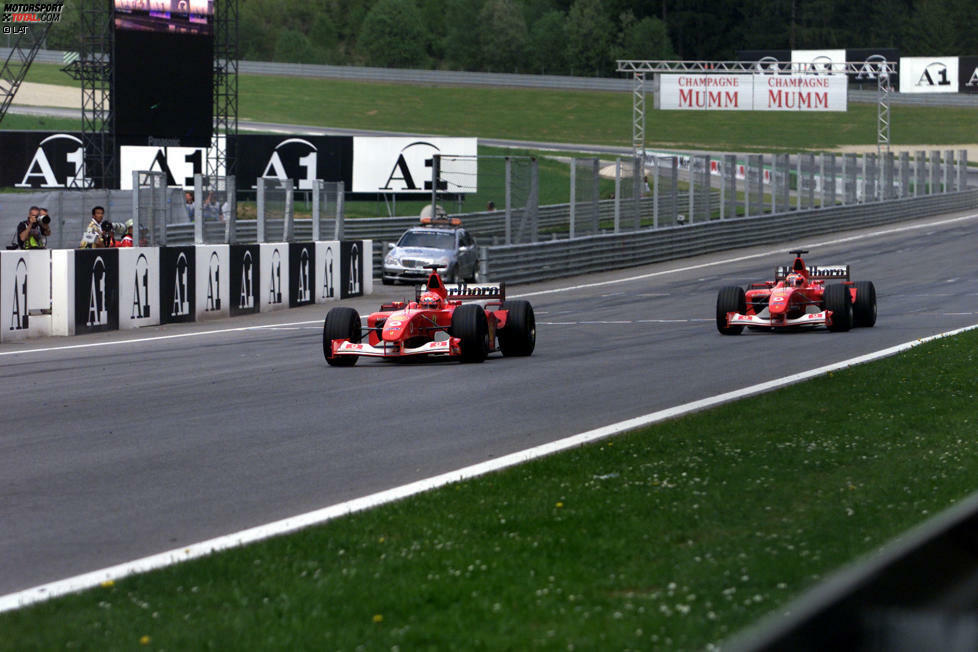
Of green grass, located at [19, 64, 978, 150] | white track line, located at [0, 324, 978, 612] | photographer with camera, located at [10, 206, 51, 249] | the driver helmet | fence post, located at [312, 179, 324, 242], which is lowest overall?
white track line, located at [0, 324, 978, 612]

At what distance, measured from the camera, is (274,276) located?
23.5 meters

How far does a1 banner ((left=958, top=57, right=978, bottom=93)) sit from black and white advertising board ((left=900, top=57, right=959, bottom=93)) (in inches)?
10.0

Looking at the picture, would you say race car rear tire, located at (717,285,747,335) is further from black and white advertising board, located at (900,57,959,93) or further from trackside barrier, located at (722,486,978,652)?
black and white advertising board, located at (900,57,959,93)

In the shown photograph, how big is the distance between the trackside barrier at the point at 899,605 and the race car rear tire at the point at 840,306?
15.3m

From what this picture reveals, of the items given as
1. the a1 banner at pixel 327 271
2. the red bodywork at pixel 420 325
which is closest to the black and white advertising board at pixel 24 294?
the red bodywork at pixel 420 325

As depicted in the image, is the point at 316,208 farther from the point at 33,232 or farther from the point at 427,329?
the point at 427,329

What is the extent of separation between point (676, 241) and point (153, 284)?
20.1m

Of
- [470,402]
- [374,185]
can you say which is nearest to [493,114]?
[374,185]

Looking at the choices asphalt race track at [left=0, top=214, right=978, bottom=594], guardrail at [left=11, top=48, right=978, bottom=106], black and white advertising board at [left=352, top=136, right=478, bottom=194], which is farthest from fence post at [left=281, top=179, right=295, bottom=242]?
guardrail at [left=11, top=48, right=978, bottom=106]

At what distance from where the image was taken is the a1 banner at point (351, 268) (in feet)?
87.4

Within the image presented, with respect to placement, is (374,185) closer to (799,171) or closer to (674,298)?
(799,171)

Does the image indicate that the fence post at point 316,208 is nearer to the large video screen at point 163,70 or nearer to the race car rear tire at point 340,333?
the large video screen at point 163,70

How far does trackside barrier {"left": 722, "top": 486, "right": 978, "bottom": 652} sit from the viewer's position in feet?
8.14

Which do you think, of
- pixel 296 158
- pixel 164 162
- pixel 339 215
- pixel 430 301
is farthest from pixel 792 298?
pixel 296 158
